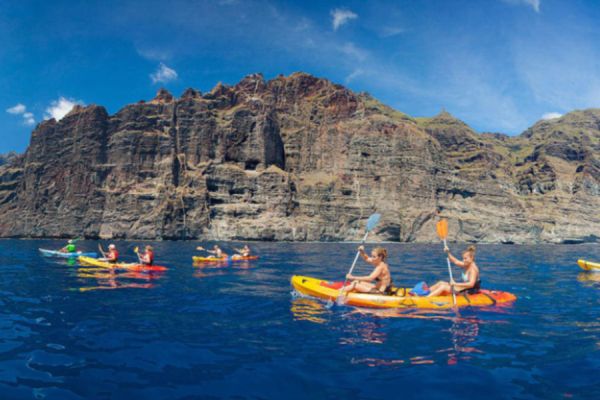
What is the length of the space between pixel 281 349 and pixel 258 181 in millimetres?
109683

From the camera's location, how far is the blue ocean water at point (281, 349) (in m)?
6.89

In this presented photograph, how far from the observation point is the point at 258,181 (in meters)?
118

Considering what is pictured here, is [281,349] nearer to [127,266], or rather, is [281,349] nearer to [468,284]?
[468,284]

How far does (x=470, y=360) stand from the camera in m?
8.41

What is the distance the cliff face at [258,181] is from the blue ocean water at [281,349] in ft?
311

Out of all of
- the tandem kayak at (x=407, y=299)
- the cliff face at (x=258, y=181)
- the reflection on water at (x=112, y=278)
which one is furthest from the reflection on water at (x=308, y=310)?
the cliff face at (x=258, y=181)

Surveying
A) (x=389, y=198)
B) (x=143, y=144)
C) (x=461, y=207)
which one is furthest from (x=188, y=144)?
(x=461, y=207)

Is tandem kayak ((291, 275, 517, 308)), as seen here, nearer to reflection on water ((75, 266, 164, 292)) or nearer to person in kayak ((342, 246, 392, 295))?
person in kayak ((342, 246, 392, 295))

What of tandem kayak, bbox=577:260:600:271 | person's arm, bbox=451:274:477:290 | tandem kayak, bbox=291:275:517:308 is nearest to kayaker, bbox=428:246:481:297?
person's arm, bbox=451:274:477:290

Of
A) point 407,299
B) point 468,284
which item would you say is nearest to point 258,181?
point 468,284

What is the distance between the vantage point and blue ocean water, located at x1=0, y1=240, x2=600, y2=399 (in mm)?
6891

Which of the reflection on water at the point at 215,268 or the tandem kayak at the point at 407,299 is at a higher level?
the tandem kayak at the point at 407,299

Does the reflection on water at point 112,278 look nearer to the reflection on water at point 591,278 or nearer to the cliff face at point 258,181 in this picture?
the reflection on water at point 591,278

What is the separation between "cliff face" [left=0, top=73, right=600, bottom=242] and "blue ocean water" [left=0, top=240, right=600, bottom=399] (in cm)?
9480
